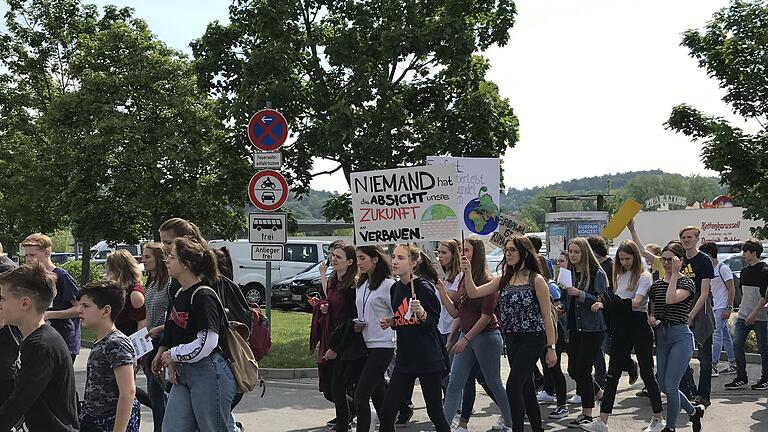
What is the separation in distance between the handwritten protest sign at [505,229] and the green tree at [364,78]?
3245 mm

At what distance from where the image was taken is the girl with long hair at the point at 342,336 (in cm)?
797

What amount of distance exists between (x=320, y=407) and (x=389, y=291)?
3.03m

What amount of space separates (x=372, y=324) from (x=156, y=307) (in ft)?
5.90

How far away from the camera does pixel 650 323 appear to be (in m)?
8.61

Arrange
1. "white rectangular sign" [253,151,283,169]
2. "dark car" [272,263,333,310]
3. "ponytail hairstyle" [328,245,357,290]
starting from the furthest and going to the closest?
"dark car" [272,263,333,310]
"white rectangular sign" [253,151,283,169]
"ponytail hairstyle" [328,245,357,290]

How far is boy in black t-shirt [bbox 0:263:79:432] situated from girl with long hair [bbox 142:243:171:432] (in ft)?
9.46

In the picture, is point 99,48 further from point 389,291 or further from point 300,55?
point 389,291

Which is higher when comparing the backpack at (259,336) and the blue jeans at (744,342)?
the backpack at (259,336)

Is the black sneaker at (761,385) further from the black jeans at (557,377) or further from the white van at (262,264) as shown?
the white van at (262,264)

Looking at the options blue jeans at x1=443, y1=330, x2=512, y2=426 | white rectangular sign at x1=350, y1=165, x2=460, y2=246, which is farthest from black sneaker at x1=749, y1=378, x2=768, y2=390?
white rectangular sign at x1=350, y1=165, x2=460, y2=246

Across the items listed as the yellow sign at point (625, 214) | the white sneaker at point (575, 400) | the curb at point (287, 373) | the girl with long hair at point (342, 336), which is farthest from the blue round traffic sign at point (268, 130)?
the white sneaker at point (575, 400)

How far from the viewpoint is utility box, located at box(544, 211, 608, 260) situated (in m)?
24.5

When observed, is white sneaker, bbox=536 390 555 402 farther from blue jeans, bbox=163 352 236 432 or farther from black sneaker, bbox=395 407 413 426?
blue jeans, bbox=163 352 236 432

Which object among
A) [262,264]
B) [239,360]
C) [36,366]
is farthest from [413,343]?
[262,264]
